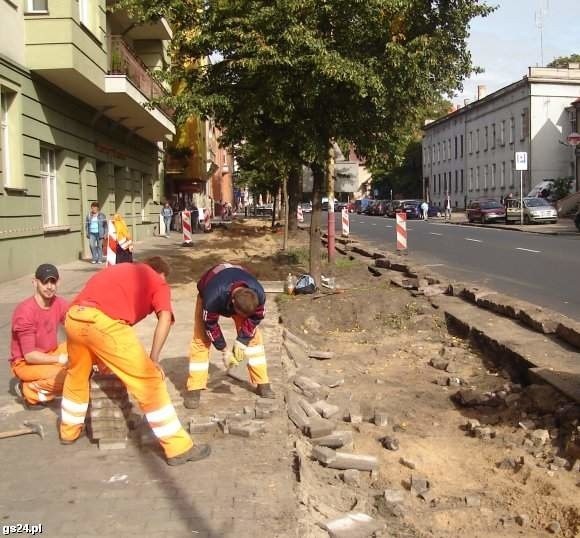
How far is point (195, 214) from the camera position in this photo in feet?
123

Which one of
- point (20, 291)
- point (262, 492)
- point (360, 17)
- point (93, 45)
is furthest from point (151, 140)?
point (262, 492)

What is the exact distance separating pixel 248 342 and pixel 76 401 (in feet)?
4.40

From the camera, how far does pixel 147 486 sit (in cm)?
401

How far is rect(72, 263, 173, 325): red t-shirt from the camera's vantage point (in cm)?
434

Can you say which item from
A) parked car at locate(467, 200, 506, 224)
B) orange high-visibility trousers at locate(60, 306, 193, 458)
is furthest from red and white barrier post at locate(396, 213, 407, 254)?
parked car at locate(467, 200, 506, 224)

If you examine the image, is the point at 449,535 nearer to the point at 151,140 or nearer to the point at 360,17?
the point at 360,17

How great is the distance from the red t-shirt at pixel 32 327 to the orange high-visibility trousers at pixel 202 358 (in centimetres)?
113

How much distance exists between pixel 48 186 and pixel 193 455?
536 inches

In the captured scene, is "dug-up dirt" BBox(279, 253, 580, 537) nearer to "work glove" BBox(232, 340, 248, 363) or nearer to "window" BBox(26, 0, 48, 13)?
"work glove" BBox(232, 340, 248, 363)

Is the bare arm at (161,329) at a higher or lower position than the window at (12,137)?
lower

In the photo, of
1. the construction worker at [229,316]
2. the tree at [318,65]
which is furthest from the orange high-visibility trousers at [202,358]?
the tree at [318,65]

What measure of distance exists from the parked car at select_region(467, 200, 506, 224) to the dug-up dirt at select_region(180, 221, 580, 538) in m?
31.2

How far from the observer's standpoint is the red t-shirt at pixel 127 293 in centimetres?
434

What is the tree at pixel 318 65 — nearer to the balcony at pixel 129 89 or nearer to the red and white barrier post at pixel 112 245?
the red and white barrier post at pixel 112 245
